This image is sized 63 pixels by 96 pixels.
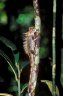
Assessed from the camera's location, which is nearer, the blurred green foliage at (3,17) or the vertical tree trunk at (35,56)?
the vertical tree trunk at (35,56)

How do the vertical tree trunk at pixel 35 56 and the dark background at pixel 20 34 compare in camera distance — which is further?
the dark background at pixel 20 34

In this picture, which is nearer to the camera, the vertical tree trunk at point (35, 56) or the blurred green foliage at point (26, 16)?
the vertical tree trunk at point (35, 56)

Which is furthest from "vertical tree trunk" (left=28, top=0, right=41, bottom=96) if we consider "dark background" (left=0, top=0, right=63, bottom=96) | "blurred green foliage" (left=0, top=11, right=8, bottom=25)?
"dark background" (left=0, top=0, right=63, bottom=96)

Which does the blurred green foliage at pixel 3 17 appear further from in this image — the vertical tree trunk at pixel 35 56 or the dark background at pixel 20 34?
the vertical tree trunk at pixel 35 56

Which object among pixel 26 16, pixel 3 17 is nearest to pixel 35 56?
pixel 3 17

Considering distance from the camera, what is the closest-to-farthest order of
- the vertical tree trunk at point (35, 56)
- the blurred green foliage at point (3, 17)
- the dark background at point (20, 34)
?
the vertical tree trunk at point (35, 56) → the blurred green foliage at point (3, 17) → the dark background at point (20, 34)

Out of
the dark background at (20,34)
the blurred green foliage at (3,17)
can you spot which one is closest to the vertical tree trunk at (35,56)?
the blurred green foliage at (3,17)

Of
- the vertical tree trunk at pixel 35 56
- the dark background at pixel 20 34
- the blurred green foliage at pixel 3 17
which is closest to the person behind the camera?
the vertical tree trunk at pixel 35 56

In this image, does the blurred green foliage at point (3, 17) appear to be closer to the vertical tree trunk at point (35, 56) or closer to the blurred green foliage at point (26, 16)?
the blurred green foliage at point (26, 16)

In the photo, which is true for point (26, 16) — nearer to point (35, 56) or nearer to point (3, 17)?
point (3, 17)

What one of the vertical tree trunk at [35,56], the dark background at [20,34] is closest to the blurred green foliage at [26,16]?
the dark background at [20,34]

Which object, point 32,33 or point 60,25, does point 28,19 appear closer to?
point 60,25
